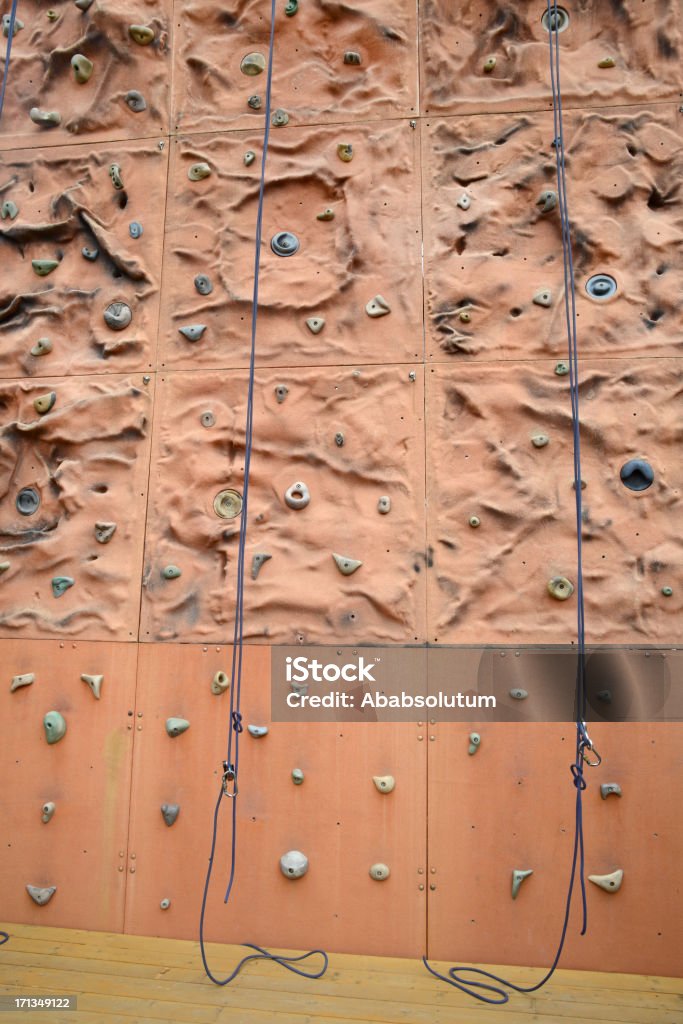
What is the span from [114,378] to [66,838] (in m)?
1.69

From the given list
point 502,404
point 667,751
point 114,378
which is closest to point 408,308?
point 502,404

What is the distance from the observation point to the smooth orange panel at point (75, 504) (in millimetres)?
2984

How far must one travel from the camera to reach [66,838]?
286 cm

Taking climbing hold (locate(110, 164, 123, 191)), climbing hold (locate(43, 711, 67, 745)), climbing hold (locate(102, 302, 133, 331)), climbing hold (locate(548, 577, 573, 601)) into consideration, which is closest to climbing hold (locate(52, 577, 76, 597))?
climbing hold (locate(43, 711, 67, 745))

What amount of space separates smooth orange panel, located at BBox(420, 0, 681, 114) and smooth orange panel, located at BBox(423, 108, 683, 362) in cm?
8

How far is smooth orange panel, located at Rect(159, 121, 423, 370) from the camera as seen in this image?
9.97 feet

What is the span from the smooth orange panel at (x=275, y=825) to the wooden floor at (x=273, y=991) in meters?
0.10

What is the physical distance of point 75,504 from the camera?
3.05 metres

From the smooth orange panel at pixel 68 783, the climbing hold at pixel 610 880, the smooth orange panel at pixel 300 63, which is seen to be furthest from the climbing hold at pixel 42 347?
the climbing hold at pixel 610 880

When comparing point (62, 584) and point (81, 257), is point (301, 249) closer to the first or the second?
point (81, 257)

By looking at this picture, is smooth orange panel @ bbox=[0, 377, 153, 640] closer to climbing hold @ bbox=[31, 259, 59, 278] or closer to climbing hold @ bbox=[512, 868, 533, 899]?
climbing hold @ bbox=[31, 259, 59, 278]

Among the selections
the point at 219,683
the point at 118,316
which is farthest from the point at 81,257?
the point at 219,683

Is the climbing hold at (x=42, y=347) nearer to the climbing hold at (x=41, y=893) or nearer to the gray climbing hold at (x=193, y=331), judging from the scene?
the gray climbing hold at (x=193, y=331)

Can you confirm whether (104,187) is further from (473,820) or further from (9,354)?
(473,820)
